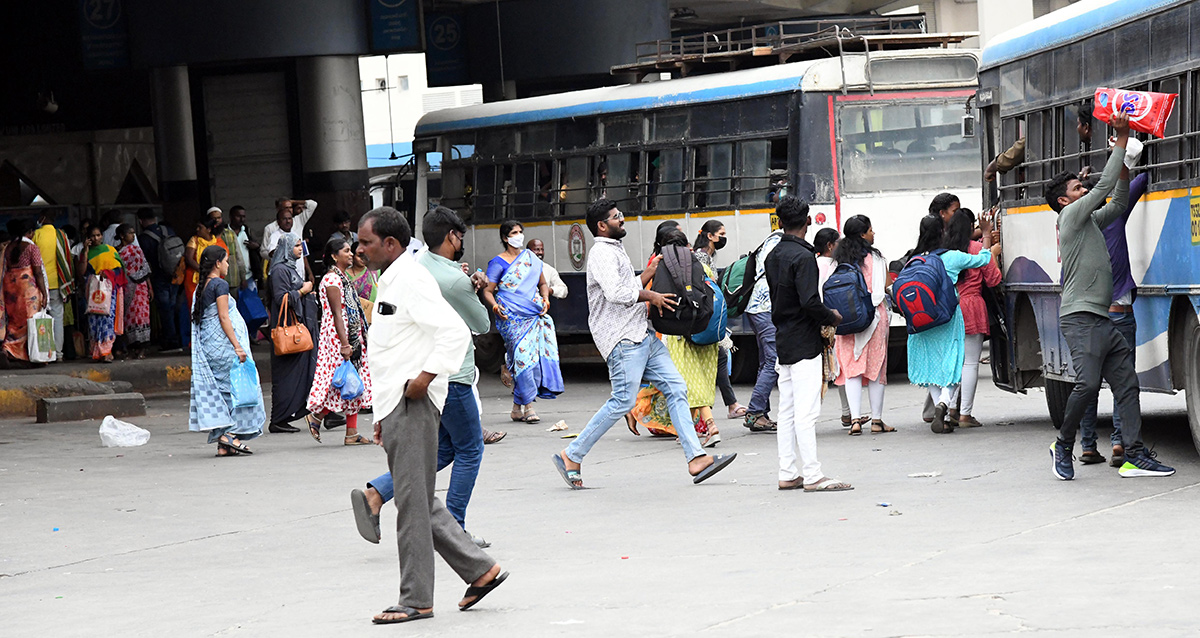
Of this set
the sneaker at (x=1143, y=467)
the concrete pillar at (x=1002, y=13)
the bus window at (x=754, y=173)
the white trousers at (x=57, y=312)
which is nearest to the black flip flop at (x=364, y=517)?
the sneaker at (x=1143, y=467)

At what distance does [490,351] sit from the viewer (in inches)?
851

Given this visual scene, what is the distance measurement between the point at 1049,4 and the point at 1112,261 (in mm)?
32415

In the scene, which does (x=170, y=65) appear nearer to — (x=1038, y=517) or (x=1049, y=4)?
(x=1038, y=517)

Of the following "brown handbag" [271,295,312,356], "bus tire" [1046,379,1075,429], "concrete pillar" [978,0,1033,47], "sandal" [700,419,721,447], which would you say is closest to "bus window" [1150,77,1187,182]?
"bus tire" [1046,379,1075,429]

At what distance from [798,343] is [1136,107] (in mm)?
2190

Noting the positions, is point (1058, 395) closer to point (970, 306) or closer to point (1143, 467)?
point (970, 306)

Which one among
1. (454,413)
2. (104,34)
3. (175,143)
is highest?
(104,34)

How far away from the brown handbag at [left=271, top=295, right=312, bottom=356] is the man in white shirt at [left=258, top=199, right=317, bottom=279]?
143cm

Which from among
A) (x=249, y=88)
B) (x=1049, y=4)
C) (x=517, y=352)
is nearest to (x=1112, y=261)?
(x=517, y=352)

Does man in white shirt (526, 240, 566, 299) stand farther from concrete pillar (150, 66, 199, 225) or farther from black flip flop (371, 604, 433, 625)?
concrete pillar (150, 66, 199, 225)

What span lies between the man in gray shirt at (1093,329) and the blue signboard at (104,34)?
709 inches

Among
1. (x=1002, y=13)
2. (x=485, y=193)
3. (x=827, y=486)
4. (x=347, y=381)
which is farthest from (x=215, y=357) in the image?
(x=1002, y=13)

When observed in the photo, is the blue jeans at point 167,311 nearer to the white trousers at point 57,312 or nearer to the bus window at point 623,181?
the white trousers at point 57,312

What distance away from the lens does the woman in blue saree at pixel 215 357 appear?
12.5 meters
